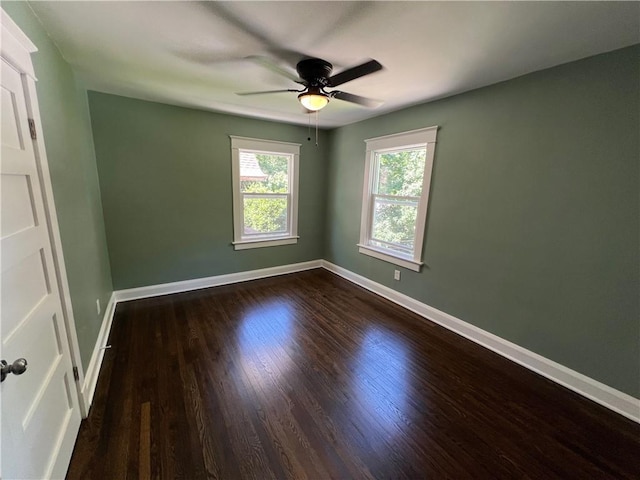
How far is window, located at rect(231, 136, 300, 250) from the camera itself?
12.1ft

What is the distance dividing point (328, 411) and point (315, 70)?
7.83ft

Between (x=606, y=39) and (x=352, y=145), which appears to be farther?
(x=352, y=145)

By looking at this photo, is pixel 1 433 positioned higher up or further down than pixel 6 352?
further down

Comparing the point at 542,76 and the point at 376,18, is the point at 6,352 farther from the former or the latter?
the point at 542,76

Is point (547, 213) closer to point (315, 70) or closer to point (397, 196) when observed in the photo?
point (397, 196)

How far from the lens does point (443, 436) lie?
5.19ft

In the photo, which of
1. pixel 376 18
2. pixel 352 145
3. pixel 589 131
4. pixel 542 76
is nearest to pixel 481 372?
pixel 589 131

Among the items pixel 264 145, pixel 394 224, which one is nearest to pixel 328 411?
pixel 394 224

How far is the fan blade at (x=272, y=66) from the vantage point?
186 centimetres

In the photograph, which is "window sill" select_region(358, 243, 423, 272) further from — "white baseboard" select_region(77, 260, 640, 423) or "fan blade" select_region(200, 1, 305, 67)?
"fan blade" select_region(200, 1, 305, 67)

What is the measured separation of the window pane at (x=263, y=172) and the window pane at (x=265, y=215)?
140 millimetres

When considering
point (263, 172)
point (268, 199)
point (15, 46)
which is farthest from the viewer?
point (268, 199)

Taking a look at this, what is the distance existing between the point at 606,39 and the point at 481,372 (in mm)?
2408

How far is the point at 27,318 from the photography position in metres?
1.09
